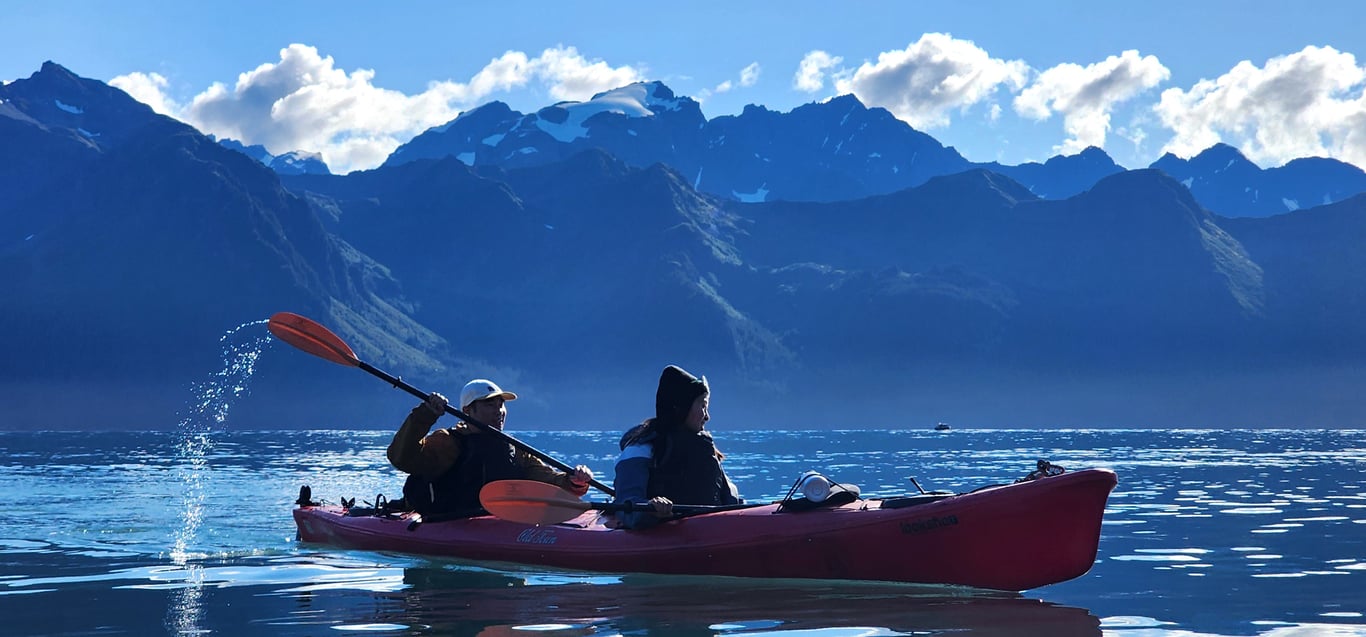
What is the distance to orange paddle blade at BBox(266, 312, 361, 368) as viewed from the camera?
19.2 metres

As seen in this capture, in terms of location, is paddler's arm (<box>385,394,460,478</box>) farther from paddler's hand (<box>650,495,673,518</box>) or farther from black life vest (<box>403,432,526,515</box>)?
paddler's hand (<box>650,495,673,518</box>)

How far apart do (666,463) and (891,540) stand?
111 inches

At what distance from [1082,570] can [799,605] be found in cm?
279

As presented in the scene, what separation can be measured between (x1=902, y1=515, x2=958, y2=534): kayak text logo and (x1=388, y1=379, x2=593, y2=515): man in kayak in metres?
4.58

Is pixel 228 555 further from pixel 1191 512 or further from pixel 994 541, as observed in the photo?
pixel 1191 512

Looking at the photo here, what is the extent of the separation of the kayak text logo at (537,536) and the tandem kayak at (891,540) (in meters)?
0.03

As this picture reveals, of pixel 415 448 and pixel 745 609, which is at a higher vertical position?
pixel 415 448

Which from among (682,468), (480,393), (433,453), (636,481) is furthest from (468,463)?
(682,468)

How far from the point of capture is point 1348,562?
659 inches

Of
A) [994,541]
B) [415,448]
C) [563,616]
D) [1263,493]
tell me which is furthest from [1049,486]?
[1263,493]

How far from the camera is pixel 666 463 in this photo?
14.9m

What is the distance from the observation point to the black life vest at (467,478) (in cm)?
1708

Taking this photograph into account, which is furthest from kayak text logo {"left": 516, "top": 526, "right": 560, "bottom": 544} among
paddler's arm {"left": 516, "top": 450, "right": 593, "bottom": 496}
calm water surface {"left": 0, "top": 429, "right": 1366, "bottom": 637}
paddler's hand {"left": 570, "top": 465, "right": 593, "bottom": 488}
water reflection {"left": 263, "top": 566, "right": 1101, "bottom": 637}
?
paddler's arm {"left": 516, "top": 450, "right": 593, "bottom": 496}

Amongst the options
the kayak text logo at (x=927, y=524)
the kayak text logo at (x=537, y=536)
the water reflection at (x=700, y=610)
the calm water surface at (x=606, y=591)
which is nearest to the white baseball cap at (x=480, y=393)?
the kayak text logo at (x=537, y=536)
